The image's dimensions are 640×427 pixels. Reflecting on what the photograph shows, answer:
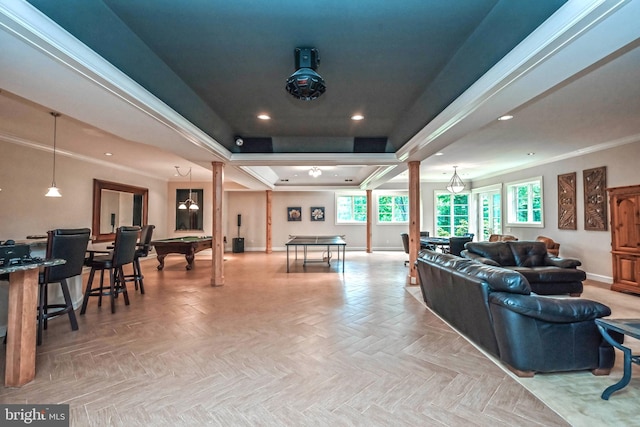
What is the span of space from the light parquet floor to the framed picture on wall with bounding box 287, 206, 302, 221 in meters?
7.53

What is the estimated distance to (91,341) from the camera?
3029 millimetres

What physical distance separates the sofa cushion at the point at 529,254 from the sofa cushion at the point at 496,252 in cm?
9

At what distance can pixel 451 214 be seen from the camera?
11.0 meters

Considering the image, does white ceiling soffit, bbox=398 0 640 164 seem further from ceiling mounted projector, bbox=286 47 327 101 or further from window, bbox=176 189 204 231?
window, bbox=176 189 204 231

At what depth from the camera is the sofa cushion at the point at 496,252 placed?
203 inches

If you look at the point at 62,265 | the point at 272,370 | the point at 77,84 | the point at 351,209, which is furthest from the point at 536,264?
the point at 351,209

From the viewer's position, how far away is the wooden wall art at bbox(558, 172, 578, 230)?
6355mm

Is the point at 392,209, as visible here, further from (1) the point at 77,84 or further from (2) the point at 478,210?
(1) the point at 77,84

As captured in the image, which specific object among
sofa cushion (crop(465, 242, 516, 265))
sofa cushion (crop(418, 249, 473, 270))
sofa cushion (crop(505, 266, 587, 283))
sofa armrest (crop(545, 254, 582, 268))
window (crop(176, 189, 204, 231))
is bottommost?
sofa cushion (crop(505, 266, 587, 283))

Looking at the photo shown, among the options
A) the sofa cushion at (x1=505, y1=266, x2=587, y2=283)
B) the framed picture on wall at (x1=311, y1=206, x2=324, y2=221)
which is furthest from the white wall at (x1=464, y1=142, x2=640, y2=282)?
the framed picture on wall at (x1=311, y1=206, x2=324, y2=221)

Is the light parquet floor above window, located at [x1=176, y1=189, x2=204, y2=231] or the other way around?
the other way around

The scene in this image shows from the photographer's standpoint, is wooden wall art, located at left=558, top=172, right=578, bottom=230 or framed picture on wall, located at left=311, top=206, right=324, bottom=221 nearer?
wooden wall art, located at left=558, top=172, right=578, bottom=230

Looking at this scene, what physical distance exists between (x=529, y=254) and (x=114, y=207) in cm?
942

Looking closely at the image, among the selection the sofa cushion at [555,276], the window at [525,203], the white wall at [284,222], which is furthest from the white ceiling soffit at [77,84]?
the window at [525,203]
